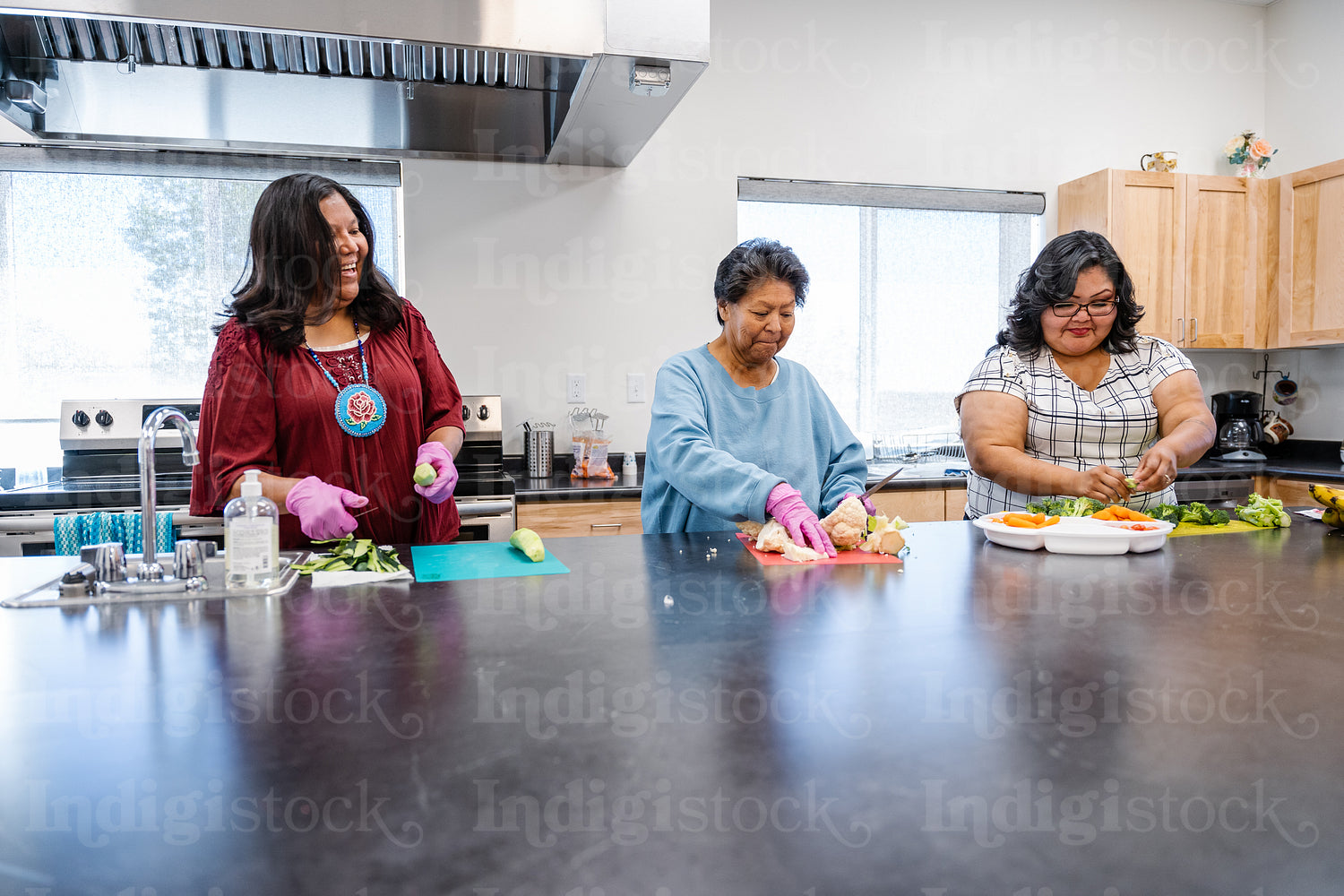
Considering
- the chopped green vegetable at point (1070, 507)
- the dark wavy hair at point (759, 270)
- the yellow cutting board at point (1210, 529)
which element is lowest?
the yellow cutting board at point (1210, 529)

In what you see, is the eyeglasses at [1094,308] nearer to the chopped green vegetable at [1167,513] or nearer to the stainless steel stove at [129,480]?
the chopped green vegetable at [1167,513]

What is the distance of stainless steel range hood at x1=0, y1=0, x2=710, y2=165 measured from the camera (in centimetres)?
169

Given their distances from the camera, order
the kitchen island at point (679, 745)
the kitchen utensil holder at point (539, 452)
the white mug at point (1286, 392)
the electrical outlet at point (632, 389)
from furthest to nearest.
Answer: the white mug at point (1286, 392) → the electrical outlet at point (632, 389) → the kitchen utensil holder at point (539, 452) → the kitchen island at point (679, 745)

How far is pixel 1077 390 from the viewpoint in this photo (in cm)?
196

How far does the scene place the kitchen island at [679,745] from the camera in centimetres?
52

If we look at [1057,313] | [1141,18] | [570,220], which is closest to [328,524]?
[1057,313]

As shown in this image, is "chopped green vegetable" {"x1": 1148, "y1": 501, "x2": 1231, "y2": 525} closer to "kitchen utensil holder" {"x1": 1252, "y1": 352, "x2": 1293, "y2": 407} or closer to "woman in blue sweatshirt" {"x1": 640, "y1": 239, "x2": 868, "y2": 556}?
"woman in blue sweatshirt" {"x1": 640, "y1": 239, "x2": 868, "y2": 556}

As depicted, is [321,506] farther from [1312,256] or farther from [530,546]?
[1312,256]

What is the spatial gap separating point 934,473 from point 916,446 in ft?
1.39

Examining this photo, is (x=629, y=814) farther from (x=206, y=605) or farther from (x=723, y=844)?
(x=206, y=605)

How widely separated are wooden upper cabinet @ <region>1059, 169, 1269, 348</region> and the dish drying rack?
2.96 ft

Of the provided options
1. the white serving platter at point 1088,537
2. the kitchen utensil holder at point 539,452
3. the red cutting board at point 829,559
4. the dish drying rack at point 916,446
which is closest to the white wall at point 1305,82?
the dish drying rack at point 916,446

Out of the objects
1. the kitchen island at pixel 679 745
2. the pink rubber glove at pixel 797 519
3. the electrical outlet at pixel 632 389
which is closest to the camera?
the kitchen island at pixel 679 745

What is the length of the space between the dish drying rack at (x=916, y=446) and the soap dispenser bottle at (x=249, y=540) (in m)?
3.02
